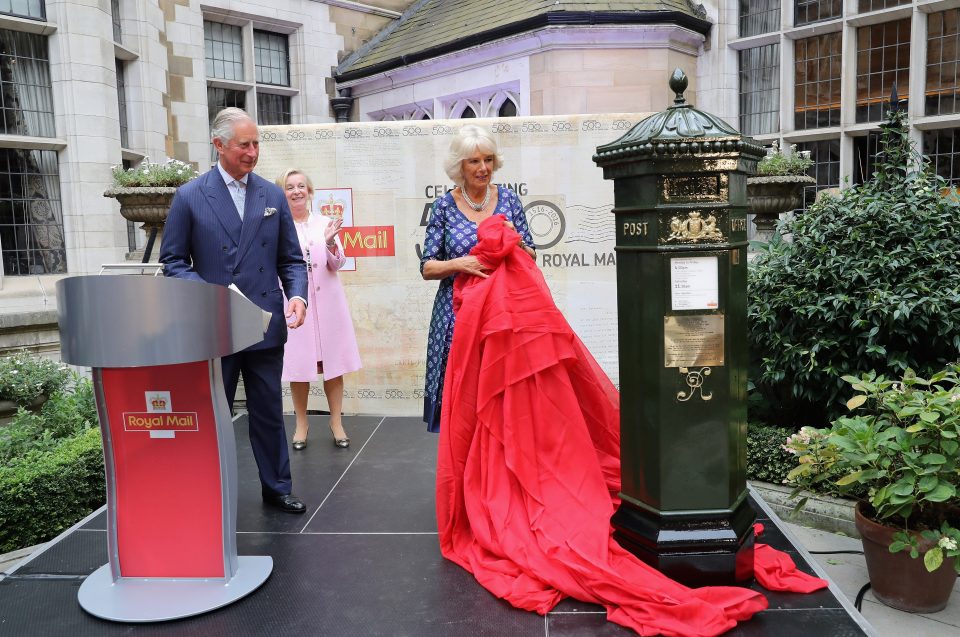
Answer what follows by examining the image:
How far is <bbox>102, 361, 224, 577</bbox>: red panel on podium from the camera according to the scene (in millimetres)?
2734

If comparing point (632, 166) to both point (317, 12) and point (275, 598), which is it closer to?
point (275, 598)

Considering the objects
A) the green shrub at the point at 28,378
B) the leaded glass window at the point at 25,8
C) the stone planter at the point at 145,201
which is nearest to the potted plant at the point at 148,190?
the stone planter at the point at 145,201

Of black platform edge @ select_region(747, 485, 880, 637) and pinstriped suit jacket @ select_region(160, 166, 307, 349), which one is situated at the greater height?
pinstriped suit jacket @ select_region(160, 166, 307, 349)

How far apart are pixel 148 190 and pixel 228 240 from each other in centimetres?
379

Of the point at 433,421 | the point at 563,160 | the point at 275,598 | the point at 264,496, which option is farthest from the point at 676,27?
the point at 275,598

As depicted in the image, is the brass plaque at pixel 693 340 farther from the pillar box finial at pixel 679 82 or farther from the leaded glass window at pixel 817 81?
the leaded glass window at pixel 817 81

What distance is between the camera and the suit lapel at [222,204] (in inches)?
130

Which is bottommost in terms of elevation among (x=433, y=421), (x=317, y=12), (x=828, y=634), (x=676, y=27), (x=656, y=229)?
(x=828, y=634)

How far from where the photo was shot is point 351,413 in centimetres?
598

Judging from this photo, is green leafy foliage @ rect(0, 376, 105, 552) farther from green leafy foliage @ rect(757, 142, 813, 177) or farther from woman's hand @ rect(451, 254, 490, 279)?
green leafy foliage @ rect(757, 142, 813, 177)

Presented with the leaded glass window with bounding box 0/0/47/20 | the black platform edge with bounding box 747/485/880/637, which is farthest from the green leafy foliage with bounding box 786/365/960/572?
the leaded glass window with bounding box 0/0/47/20

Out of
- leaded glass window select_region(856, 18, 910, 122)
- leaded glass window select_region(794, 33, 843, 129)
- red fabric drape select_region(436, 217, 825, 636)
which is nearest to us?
red fabric drape select_region(436, 217, 825, 636)

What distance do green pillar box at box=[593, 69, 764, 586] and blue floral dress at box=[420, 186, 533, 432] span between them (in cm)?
90

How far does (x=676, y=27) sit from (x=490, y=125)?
348 centimetres
